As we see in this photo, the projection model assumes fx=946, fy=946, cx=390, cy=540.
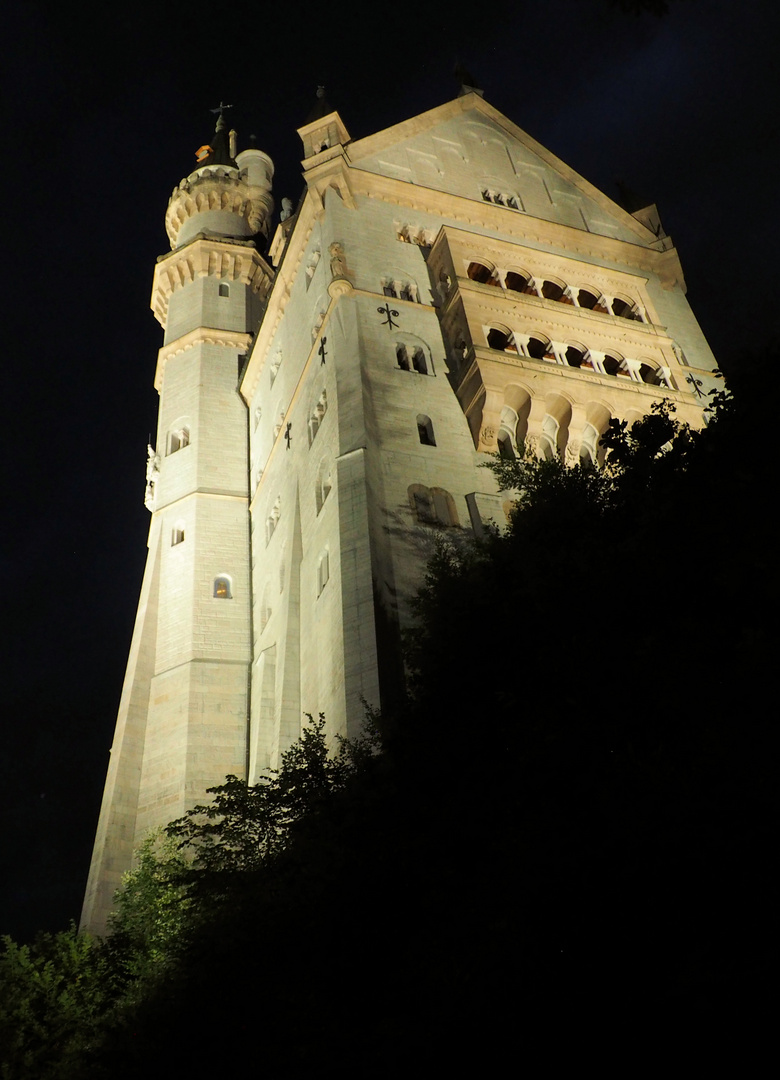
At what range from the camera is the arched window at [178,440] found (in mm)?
40750

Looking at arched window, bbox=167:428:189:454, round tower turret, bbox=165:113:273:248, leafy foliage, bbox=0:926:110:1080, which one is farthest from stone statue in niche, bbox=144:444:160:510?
leafy foliage, bbox=0:926:110:1080

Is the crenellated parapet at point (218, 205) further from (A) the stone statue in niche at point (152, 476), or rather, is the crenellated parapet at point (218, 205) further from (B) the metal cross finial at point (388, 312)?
(B) the metal cross finial at point (388, 312)

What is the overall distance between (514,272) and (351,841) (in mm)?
24463

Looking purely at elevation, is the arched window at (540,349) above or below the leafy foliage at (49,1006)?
above

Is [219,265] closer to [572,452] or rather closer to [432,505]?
[572,452]

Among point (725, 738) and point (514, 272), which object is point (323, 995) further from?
point (514, 272)

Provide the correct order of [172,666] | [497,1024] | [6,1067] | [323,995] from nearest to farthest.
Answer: [497,1024], [323,995], [6,1067], [172,666]

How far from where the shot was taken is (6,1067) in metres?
17.1

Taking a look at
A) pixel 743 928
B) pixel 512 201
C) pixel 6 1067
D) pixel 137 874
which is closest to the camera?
pixel 743 928

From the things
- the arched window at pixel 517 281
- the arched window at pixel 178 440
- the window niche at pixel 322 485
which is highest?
the arched window at pixel 178 440

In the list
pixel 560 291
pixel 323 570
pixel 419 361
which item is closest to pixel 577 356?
pixel 560 291

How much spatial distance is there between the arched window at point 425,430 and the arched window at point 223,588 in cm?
1135

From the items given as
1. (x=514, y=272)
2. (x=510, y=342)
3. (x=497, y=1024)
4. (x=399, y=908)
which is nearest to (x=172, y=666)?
(x=510, y=342)

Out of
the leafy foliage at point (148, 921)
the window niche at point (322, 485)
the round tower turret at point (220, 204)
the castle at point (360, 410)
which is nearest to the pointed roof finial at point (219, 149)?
the round tower turret at point (220, 204)
